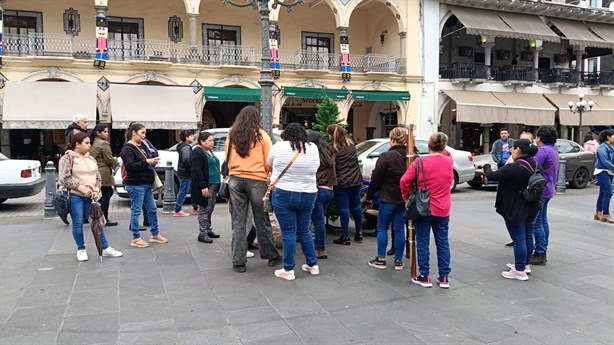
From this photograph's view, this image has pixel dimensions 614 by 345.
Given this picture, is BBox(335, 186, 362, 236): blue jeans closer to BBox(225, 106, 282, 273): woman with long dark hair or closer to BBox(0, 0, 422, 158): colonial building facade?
BBox(225, 106, 282, 273): woman with long dark hair

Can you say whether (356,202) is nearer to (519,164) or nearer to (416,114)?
(519,164)

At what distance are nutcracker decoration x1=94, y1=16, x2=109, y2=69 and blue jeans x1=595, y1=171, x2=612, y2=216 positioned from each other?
16990 mm

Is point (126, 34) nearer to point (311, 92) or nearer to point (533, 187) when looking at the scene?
→ point (311, 92)

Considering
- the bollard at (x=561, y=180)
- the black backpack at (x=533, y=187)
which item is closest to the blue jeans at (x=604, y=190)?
the black backpack at (x=533, y=187)

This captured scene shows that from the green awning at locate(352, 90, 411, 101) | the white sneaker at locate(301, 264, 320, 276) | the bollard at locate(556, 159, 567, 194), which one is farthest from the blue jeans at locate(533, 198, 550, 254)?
the green awning at locate(352, 90, 411, 101)

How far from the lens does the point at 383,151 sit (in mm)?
11250

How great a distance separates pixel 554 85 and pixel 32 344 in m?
29.1

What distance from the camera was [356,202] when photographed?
22.0ft

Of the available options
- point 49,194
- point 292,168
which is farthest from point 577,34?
point 49,194

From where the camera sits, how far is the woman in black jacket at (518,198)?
17.0 feet

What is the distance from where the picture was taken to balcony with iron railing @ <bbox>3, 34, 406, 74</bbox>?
18062 millimetres

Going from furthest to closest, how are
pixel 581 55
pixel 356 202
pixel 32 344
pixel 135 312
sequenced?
pixel 581 55 < pixel 356 202 < pixel 135 312 < pixel 32 344

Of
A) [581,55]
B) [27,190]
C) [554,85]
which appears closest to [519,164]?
[27,190]

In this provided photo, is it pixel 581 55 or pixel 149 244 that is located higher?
pixel 581 55
